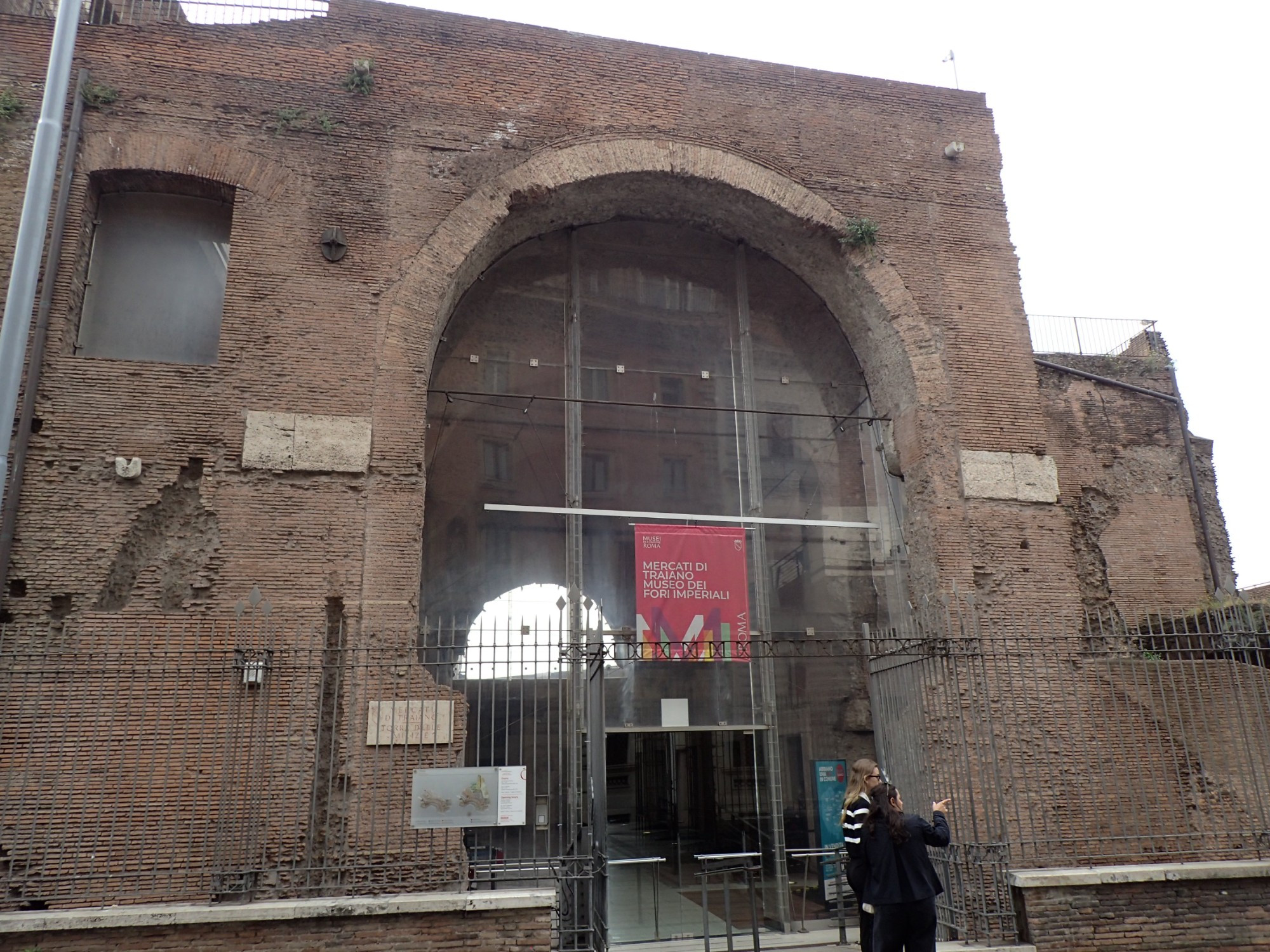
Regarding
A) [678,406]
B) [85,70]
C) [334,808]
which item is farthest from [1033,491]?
[85,70]

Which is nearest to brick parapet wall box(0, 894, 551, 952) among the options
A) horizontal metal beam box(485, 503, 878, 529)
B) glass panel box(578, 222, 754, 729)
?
glass panel box(578, 222, 754, 729)

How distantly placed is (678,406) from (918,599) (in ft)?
10.0

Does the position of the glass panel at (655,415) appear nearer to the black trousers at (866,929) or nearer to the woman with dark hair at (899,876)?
the black trousers at (866,929)

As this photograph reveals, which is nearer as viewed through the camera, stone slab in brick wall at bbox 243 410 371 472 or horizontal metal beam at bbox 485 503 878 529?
stone slab in brick wall at bbox 243 410 371 472

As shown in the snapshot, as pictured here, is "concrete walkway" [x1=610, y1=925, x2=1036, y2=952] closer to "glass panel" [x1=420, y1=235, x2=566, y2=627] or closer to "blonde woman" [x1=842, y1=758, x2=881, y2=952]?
"blonde woman" [x1=842, y1=758, x2=881, y2=952]

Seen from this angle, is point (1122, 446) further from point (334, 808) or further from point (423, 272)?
point (334, 808)

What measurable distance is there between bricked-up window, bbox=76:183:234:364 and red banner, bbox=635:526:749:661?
4.46 m

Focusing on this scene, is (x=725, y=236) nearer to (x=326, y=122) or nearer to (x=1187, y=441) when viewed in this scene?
(x=326, y=122)

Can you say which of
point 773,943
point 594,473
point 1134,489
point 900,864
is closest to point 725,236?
point 594,473

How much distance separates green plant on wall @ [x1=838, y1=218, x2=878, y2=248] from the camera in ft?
32.5

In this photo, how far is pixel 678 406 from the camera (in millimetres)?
9953

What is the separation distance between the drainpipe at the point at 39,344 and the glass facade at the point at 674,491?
3.24 m

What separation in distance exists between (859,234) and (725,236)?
155 cm

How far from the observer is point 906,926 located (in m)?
5.00
